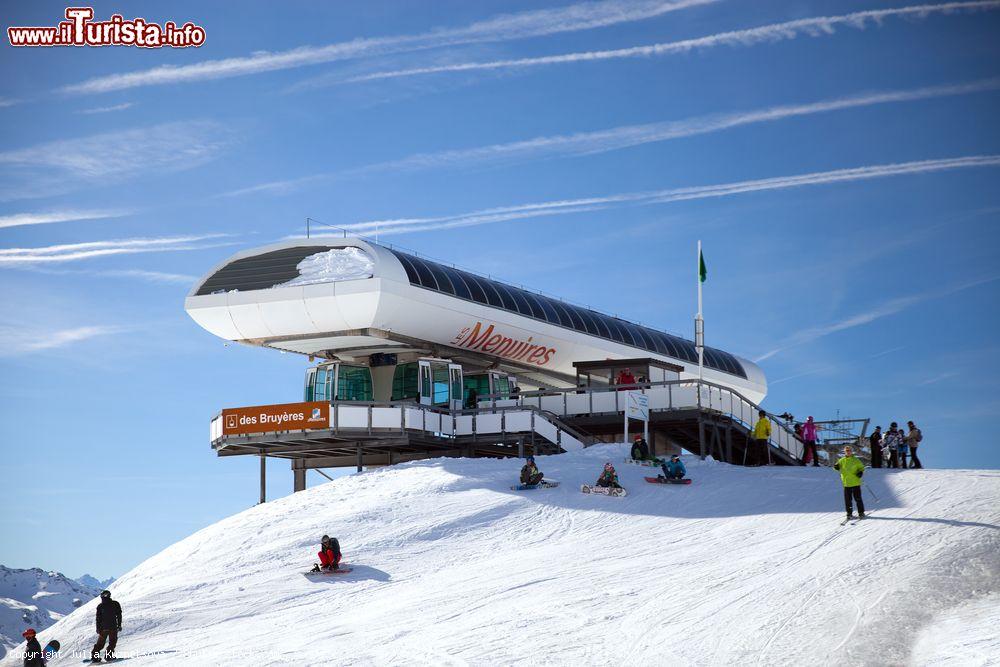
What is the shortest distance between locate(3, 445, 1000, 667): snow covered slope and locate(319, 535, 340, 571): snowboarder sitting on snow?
0.37 meters

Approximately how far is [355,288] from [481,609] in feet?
64.1

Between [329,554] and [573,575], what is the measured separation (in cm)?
563

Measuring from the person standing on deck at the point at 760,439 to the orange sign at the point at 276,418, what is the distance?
14307 millimetres

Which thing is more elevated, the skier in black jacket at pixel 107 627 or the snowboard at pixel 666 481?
the snowboard at pixel 666 481

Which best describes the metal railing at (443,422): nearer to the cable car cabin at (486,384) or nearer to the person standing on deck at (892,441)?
the cable car cabin at (486,384)

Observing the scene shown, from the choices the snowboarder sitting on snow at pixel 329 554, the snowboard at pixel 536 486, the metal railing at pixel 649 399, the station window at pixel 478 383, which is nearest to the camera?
the snowboarder sitting on snow at pixel 329 554

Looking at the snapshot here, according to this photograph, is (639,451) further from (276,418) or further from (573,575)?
(573,575)

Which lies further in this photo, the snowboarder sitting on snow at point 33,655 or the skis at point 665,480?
the skis at point 665,480

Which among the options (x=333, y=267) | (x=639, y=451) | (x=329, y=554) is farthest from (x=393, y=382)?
(x=329, y=554)

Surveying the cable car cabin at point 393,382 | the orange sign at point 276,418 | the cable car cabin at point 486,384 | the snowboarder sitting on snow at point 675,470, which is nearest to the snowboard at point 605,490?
the snowboarder sitting on snow at point 675,470

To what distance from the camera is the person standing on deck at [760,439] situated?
41.5 meters

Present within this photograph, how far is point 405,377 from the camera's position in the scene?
150 feet

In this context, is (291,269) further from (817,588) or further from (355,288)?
(817,588)

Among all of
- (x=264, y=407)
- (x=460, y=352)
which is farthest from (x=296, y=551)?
(x=460, y=352)
